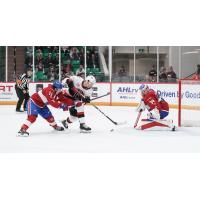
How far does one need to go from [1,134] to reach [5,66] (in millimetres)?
7711

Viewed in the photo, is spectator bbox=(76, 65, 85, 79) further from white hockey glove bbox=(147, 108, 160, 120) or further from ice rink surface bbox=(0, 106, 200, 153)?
white hockey glove bbox=(147, 108, 160, 120)

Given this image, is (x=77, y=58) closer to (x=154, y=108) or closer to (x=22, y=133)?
(x=154, y=108)

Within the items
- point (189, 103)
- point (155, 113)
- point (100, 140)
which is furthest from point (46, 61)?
point (100, 140)

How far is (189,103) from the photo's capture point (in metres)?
7.98

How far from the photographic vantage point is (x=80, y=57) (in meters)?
14.7

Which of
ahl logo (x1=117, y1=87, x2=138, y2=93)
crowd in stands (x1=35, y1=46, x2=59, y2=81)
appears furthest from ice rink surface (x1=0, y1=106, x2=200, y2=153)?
crowd in stands (x1=35, y1=46, x2=59, y2=81)

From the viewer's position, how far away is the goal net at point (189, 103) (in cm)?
708

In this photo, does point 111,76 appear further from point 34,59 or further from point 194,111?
point 194,111

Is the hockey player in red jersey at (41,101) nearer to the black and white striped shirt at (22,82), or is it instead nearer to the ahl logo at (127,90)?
the black and white striped shirt at (22,82)

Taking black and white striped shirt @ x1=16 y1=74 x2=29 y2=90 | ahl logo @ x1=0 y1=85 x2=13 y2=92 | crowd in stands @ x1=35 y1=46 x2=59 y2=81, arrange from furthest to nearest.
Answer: crowd in stands @ x1=35 y1=46 x2=59 y2=81, ahl logo @ x1=0 y1=85 x2=13 y2=92, black and white striped shirt @ x1=16 y1=74 x2=29 y2=90

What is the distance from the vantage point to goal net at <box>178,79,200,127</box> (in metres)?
7.08

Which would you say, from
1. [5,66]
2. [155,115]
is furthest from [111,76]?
[155,115]

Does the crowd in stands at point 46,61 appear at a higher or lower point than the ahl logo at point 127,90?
higher

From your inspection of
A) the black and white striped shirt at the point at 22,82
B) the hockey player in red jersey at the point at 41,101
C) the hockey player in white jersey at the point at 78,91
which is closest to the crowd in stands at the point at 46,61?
the black and white striped shirt at the point at 22,82
